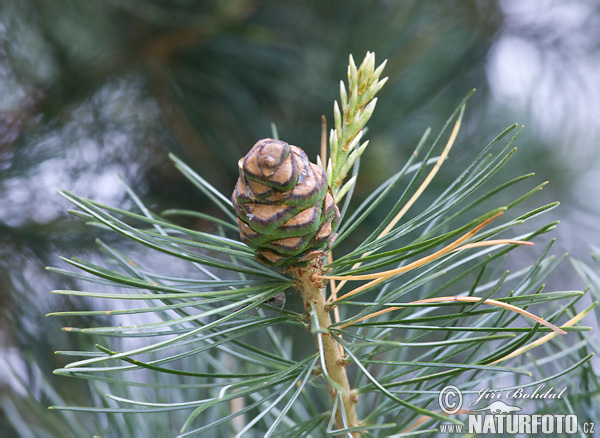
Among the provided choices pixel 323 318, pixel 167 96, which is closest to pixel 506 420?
pixel 323 318

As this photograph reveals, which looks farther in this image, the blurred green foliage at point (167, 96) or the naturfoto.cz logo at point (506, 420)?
the blurred green foliage at point (167, 96)

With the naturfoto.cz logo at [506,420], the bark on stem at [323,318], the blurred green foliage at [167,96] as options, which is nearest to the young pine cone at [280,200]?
the bark on stem at [323,318]

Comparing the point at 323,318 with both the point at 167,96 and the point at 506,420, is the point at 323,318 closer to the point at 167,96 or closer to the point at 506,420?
the point at 506,420

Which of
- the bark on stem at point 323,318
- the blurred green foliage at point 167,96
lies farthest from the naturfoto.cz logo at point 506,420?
the blurred green foliage at point 167,96

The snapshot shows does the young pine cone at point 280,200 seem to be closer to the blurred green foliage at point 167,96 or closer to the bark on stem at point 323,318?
the bark on stem at point 323,318

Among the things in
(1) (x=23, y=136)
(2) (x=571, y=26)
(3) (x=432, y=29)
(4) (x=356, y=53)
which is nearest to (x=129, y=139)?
(1) (x=23, y=136)

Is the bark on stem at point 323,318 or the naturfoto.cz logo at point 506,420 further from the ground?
the bark on stem at point 323,318

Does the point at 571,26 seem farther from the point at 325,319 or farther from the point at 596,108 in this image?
the point at 325,319

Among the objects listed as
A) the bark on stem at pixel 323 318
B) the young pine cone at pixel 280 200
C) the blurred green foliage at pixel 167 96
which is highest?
the blurred green foliage at pixel 167 96
